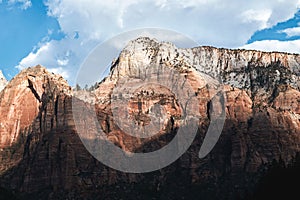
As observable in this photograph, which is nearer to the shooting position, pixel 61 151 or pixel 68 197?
pixel 68 197

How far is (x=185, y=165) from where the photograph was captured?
7736 inches

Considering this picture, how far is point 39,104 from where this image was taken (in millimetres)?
199250

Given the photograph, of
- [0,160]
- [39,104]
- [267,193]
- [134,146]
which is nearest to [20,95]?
[39,104]

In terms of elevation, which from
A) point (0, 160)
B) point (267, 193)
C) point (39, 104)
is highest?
point (39, 104)

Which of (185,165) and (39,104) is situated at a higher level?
(39,104)

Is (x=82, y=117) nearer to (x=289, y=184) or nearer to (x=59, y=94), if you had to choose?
(x=59, y=94)

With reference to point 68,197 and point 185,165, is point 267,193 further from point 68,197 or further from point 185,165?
point 185,165

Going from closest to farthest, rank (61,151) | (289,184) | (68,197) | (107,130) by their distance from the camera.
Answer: (289,184), (68,197), (61,151), (107,130)

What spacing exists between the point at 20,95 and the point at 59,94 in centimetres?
1241

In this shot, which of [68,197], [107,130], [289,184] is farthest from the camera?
[107,130]

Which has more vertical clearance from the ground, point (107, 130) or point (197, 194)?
point (107, 130)

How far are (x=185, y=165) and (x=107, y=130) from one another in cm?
2421

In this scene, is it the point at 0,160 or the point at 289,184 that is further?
the point at 0,160

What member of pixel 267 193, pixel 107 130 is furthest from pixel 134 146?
pixel 267 193
